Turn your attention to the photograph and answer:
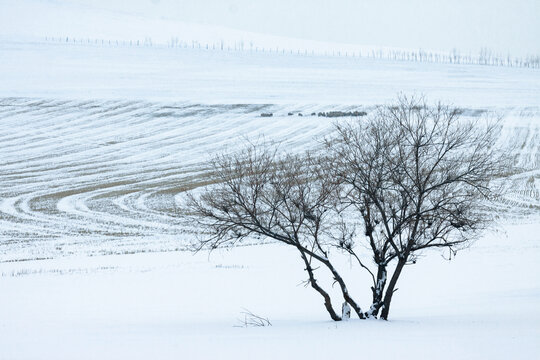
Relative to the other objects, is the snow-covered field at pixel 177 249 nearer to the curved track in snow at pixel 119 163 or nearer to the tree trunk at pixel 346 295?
the curved track in snow at pixel 119 163

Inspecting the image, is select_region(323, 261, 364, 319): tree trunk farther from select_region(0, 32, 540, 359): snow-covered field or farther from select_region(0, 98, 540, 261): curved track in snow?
select_region(0, 98, 540, 261): curved track in snow

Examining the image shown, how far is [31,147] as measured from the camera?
205 feet

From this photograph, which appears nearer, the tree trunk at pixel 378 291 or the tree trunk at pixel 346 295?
the tree trunk at pixel 346 295

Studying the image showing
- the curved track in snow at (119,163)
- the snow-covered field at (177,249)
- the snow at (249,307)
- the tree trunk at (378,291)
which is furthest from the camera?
the curved track in snow at (119,163)

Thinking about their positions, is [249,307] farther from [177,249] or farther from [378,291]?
[177,249]

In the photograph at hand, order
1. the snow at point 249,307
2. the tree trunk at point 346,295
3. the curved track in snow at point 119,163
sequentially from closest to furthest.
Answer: the snow at point 249,307, the tree trunk at point 346,295, the curved track in snow at point 119,163

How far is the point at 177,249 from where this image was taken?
30672 mm

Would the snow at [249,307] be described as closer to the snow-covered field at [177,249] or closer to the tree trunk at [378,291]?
the snow-covered field at [177,249]

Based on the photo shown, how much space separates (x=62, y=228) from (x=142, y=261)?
8.89 metres

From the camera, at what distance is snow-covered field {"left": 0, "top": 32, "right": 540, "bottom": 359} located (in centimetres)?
1449

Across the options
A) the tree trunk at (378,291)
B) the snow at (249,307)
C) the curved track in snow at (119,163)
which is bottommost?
the snow at (249,307)

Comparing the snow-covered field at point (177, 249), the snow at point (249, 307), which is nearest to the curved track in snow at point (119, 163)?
the snow-covered field at point (177, 249)

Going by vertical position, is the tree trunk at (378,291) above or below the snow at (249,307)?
above

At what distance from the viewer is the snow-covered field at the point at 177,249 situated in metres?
14.5
